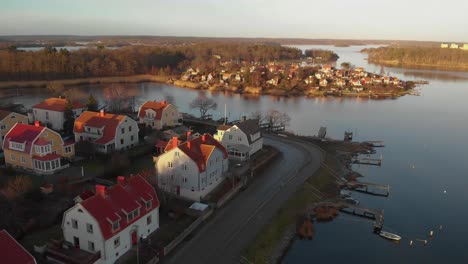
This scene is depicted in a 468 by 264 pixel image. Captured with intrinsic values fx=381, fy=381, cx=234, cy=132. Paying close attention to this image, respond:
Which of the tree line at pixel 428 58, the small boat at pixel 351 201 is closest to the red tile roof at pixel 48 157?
the small boat at pixel 351 201

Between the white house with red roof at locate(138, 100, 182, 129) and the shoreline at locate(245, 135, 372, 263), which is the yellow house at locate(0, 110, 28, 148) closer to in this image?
the white house with red roof at locate(138, 100, 182, 129)

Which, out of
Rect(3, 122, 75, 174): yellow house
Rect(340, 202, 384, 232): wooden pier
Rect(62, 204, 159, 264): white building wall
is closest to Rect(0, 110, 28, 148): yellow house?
Rect(3, 122, 75, 174): yellow house

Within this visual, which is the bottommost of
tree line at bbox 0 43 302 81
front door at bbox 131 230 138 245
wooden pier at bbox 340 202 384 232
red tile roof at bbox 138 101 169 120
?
wooden pier at bbox 340 202 384 232

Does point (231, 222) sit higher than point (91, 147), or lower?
lower

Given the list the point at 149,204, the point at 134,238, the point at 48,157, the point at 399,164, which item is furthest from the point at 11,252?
the point at 399,164

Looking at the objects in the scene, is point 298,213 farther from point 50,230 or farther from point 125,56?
point 125,56

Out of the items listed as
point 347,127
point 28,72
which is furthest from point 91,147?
point 28,72

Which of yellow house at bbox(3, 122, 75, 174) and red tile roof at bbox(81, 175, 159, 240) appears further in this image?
yellow house at bbox(3, 122, 75, 174)
